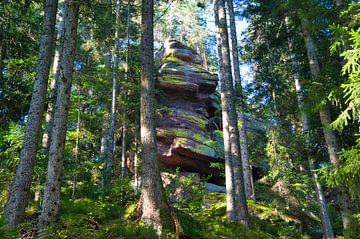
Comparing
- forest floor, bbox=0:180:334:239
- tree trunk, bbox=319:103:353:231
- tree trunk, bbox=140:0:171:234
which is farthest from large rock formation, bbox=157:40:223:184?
tree trunk, bbox=140:0:171:234

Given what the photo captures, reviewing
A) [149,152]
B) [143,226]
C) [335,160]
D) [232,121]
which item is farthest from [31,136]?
[335,160]

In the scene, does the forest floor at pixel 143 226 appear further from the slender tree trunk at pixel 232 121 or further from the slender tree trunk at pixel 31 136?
the slender tree trunk at pixel 232 121

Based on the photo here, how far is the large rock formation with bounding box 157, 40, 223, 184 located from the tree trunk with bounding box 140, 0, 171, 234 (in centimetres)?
1039

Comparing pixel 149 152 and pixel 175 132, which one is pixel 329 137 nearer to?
pixel 149 152

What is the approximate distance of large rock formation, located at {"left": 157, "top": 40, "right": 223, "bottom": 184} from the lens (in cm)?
1983

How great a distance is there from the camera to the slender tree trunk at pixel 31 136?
777 centimetres

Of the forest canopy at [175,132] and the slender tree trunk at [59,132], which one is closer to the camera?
the slender tree trunk at [59,132]

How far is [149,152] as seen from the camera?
7609 millimetres

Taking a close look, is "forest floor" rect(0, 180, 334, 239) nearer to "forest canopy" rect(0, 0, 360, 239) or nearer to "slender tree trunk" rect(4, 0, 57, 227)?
"forest canopy" rect(0, 0, 360, 239)

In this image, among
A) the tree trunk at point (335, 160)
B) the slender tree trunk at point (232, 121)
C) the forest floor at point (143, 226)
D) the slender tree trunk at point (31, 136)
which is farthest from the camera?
the slender tree trunk at point (232, 121)

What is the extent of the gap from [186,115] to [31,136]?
14.0m

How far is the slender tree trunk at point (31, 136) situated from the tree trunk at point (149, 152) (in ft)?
10.1

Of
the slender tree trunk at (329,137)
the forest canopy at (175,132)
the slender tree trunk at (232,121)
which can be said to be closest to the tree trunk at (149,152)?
the forest canopy at (175,132)

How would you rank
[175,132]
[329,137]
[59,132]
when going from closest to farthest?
[59,132]
[329,137]
[175,132]
